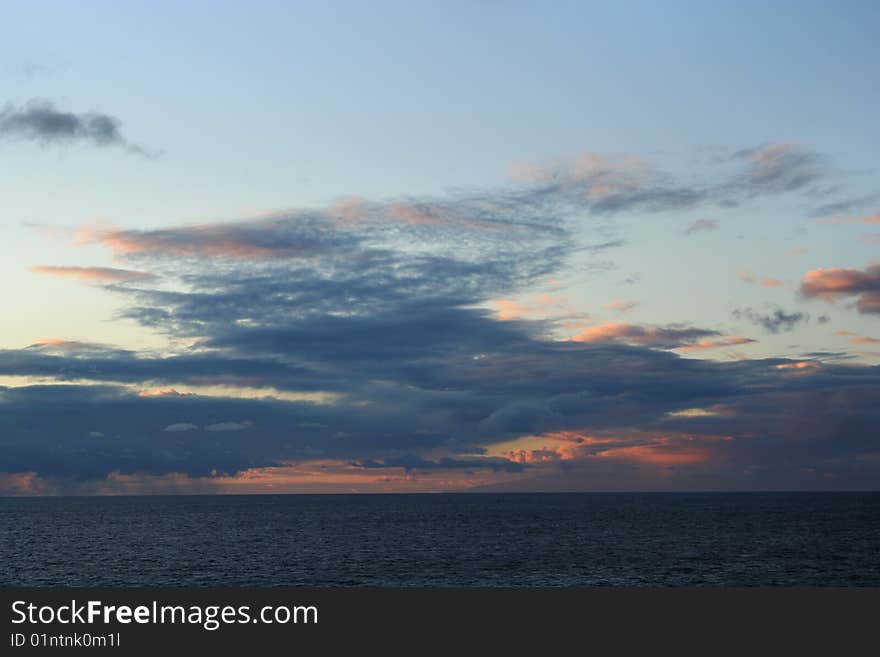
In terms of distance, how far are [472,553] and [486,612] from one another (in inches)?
3243

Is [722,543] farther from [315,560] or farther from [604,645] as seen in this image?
[604,645]

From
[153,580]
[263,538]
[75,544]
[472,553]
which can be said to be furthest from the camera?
[263,538]

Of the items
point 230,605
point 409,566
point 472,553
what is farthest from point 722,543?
point 230,605

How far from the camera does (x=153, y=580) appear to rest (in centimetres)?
10844

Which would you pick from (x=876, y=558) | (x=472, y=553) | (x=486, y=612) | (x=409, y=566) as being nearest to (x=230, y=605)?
(x=486, y=612)

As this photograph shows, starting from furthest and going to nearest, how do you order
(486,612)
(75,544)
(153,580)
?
(75,544) → (153,580) → (486,612)

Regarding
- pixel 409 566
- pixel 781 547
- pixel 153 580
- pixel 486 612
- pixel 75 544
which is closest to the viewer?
pixel 486 612

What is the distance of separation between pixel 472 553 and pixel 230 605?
92524mm

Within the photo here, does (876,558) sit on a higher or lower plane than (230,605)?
lower

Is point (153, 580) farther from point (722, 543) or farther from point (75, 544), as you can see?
point (722, 543)

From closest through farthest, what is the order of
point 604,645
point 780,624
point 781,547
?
point 604,645, point 780,624, point 781,547

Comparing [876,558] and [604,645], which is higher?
[604,645]

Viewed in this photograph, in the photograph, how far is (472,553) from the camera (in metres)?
142

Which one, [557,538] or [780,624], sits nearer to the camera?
[780,624]
